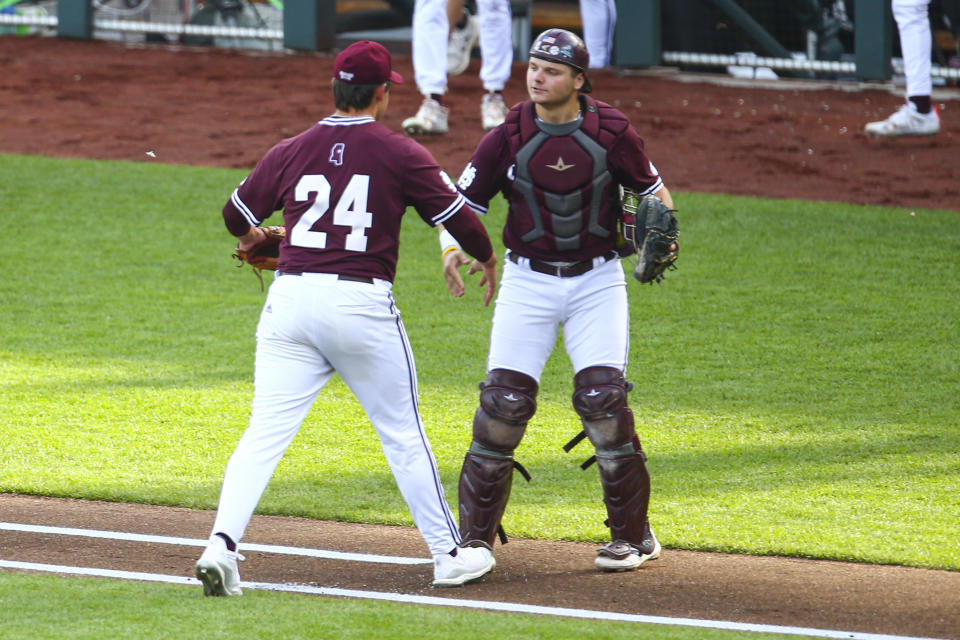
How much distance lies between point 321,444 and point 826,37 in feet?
30.5

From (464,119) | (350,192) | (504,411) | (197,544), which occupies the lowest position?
(197,544)

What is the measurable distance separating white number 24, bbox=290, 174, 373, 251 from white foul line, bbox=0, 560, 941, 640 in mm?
1082

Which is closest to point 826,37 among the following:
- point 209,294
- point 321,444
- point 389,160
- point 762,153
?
point 762,153

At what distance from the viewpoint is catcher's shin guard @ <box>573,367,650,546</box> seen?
4.66 m

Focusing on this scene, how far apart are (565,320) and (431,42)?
6503 mm

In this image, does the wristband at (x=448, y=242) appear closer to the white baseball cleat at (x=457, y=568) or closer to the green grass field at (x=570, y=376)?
the white baseball cleat at (x=457, y=568)

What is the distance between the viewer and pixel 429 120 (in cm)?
1125

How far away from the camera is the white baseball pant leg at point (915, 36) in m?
10.7

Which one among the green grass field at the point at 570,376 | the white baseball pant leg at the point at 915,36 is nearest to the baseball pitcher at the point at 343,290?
the green grass field at the point at 570,376

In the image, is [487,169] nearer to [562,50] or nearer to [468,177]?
[468,177]

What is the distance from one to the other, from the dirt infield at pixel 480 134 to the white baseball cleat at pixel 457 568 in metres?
0.04

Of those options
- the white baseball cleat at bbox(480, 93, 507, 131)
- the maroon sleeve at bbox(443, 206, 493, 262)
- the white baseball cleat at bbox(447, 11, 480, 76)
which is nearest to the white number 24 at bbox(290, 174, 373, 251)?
the maroon sleeve at bbox(443, 206, 493, 262)

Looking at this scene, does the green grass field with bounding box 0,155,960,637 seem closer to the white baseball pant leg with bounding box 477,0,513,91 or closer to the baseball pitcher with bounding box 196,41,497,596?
the baseball pitcher with bounding box 196,41,497,596

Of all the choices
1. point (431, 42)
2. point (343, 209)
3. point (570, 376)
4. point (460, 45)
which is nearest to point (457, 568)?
point (343, 209)
